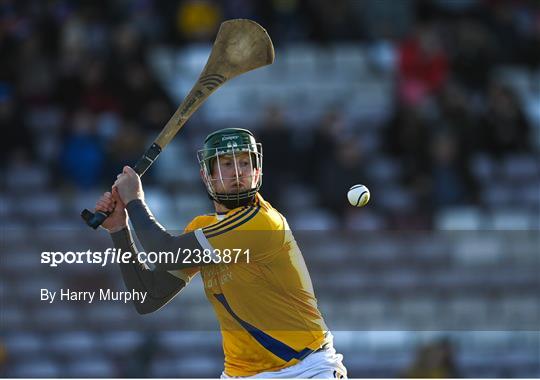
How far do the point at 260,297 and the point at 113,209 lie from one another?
2.49ft

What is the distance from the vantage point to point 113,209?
5789mm

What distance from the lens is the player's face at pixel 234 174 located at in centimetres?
569

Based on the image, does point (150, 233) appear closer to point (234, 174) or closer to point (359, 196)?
point (234, 174)

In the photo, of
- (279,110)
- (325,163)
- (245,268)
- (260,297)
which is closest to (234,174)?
(245,268)

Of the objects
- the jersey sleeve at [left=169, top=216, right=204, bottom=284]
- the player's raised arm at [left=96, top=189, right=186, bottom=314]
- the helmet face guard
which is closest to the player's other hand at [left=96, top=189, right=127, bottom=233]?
the player's raised arm at [left=96, top=189, right=186, bottom=314]

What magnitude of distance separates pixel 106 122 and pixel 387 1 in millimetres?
3377

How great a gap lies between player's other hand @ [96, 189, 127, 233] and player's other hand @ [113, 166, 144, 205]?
6 cm

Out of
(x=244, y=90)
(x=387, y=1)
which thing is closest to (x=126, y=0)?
(x=244, y=90)

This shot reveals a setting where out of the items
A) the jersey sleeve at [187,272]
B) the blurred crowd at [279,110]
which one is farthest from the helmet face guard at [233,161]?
the blurred crowd at [279,110]

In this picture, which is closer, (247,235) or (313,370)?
(247,235)

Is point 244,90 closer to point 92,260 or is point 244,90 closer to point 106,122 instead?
point 106,122

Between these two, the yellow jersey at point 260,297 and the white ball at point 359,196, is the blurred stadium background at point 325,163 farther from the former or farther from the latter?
the yellow jersey at point 260,297

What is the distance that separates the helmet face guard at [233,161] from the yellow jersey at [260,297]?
0.19 ft

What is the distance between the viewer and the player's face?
5.69 m
